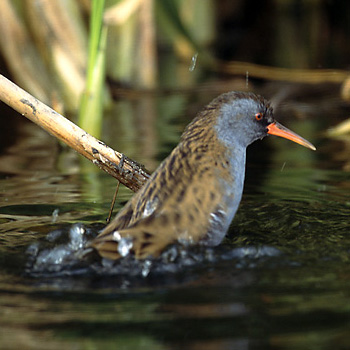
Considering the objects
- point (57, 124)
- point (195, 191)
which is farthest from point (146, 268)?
point (57, 124)

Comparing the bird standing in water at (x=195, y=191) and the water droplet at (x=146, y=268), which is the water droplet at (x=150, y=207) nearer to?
the bird standing in water at (x=195, y=191)

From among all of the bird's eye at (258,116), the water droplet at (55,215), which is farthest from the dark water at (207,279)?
the bird's eye at (258,116)

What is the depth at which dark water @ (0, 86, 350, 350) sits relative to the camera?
2775 millimetres

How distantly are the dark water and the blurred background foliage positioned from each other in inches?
44.1

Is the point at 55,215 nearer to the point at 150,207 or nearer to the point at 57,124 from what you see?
the point at 57,124

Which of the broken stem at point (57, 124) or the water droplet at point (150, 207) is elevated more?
the broken stem at point (57, 124)

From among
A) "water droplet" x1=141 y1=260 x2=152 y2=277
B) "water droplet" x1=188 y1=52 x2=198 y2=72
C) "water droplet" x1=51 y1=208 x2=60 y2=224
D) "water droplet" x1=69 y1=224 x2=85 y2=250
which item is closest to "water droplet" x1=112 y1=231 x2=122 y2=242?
"water droplet" x1=141 y1=260 x2=152 y2=277

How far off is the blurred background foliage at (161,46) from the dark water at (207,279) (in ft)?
3.68

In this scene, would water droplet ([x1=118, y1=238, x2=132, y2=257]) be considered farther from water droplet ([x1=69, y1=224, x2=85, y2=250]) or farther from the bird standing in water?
water droplet ([x1=69, y1=224, x2=85, y2=250])

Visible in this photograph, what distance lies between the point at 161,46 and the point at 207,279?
8.83 meters

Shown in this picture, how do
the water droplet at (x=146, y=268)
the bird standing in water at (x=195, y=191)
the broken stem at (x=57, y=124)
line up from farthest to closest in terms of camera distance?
1. the broken stem at (x=57, y=124)
2. the bird standing in water at (x=195, y=191)
3. the water droplet at (x=146, y=268)

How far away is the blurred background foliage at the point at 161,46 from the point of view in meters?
7.04

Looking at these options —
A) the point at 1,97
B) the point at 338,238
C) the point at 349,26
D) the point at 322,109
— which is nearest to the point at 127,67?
the point at 322,109

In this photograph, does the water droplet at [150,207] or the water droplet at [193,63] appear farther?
the water droplet at [193,63]
